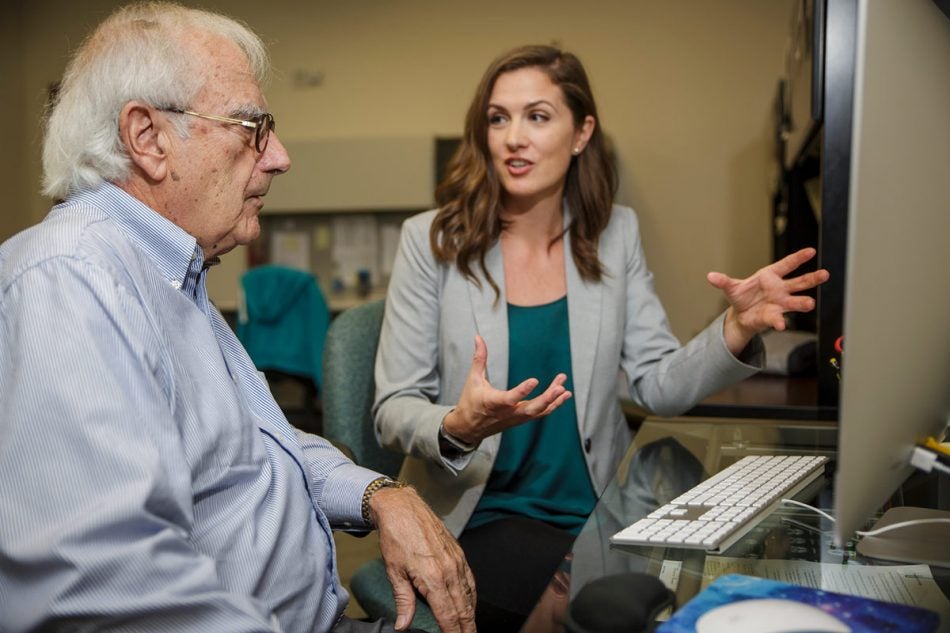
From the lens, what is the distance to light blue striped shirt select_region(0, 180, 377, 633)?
762mm

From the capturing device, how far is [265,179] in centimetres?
121

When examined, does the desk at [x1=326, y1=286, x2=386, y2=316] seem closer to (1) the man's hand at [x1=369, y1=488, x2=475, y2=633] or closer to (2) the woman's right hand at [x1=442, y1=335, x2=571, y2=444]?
(2) the woman's right hand at [x1=442, y1=335, x2=571, y2=444]

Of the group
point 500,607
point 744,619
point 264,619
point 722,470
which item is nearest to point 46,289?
point 264,619

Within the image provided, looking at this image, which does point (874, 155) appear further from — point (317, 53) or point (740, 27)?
point (317, 53)

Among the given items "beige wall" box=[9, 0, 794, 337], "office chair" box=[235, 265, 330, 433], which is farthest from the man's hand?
"beige wall" box=[9, 0, 794, 337]

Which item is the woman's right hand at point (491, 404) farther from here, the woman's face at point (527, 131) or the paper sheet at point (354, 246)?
the paper sheet at point (354, 246)

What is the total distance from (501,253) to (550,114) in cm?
30

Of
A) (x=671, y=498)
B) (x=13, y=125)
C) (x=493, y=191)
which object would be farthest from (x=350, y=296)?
(x=671, y=498)

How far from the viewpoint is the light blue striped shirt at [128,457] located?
76 centimetres

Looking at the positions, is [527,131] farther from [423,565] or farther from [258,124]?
[423,565]

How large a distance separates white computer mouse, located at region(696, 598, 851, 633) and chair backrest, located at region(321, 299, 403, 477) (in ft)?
3.16

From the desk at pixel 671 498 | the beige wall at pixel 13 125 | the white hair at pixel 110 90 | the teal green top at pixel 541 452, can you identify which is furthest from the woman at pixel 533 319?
the beige wall at pixel 13 125

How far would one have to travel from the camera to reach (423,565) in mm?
1154

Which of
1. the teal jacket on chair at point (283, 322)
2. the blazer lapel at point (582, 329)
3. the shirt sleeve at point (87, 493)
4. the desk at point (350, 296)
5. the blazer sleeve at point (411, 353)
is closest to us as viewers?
the shirt sleeve at point (87, 493)
